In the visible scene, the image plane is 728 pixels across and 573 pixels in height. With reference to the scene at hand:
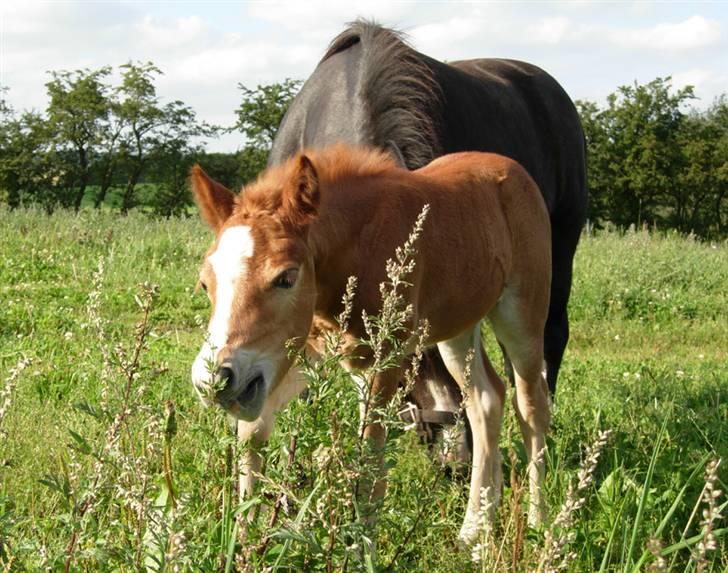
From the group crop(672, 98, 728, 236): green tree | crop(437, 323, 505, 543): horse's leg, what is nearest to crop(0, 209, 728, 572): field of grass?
crop(437, 323, 505, 543): horse's leg

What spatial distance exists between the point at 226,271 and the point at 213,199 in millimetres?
475

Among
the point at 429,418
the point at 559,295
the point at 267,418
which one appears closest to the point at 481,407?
the point at 429,418

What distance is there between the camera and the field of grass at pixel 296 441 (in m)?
2.00

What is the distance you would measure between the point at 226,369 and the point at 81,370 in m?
2.98

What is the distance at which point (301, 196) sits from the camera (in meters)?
3.11

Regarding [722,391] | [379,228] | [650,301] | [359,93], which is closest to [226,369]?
[379,228]

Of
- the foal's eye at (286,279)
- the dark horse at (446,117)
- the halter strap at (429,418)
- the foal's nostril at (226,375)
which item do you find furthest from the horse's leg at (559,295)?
the foal's nostril at (226,375)

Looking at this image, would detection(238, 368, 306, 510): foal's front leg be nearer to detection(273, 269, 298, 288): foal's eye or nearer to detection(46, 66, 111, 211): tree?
detection(273, 269, 298, 288): foal's eye

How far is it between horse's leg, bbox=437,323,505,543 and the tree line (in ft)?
111

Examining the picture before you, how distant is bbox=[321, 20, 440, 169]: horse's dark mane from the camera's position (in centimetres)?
472

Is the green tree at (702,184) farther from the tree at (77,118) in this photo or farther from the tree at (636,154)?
the tree at (77,118)

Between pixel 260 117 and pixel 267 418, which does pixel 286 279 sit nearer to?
pixel 267 418

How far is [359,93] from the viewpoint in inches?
194

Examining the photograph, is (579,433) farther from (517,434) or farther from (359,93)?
(359,93)
